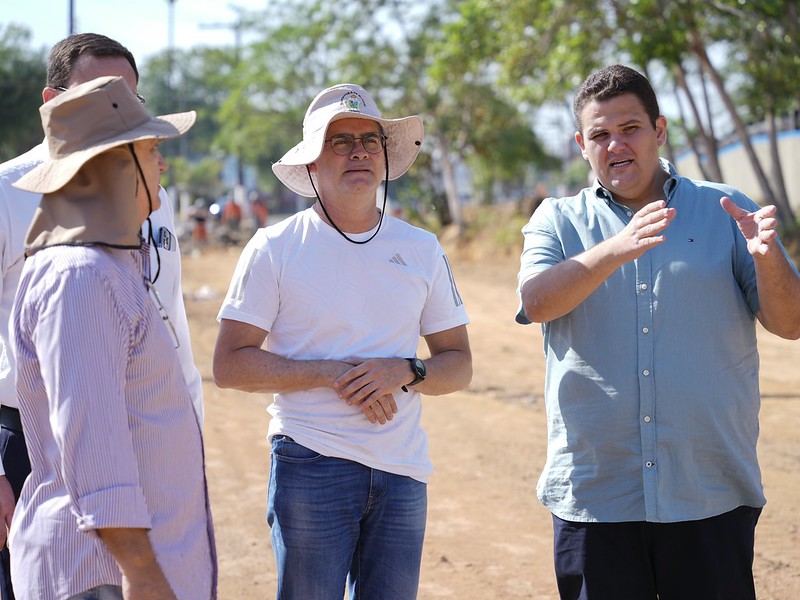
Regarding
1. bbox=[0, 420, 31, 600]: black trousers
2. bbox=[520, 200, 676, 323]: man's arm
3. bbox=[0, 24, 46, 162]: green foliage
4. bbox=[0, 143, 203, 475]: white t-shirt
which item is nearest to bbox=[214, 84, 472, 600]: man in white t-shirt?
bbox=[0, 143, 203, 475]: white t-shirt

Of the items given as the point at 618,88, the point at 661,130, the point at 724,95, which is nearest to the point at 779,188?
the point at 724,95

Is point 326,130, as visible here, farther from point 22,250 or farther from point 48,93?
point 22,250

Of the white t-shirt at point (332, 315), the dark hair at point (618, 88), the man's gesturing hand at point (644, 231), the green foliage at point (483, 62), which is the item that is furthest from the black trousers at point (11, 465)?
the green foliage at point (483, 62)

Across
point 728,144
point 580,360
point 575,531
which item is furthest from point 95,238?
point 728,144

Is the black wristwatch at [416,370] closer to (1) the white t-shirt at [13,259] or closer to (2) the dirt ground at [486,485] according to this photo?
(1) the white t-shirt at [13,259]

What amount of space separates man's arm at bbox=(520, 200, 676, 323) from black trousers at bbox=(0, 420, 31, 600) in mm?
1696

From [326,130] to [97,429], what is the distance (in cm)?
152

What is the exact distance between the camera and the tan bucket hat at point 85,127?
2.19 metres

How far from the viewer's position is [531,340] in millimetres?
13391

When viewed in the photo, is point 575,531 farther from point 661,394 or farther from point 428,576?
point 428,576

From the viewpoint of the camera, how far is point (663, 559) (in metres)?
3.07

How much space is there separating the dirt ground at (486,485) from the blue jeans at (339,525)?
6.56ft

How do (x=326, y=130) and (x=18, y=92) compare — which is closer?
(x=326, y=130)

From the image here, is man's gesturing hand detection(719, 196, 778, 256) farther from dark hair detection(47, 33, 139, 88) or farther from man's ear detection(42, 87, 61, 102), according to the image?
man's ear detection(42, 87, 61, 102)
